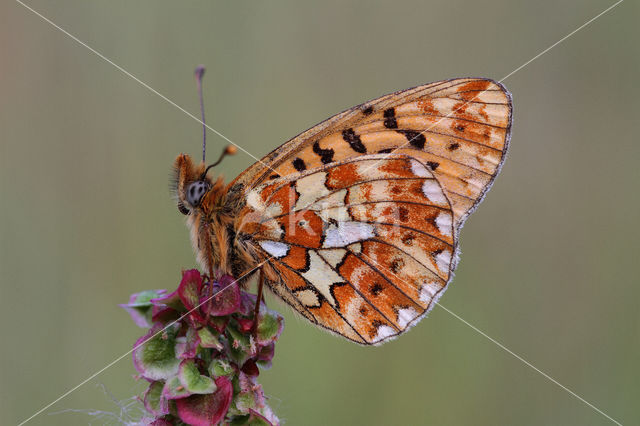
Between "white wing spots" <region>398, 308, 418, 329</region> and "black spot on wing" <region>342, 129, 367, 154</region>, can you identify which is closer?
"white wing spots" <region>398, 308, 418, 329</region>

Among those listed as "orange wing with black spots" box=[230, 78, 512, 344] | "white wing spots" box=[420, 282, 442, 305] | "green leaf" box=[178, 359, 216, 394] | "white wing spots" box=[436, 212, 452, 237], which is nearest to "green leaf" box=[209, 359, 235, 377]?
"green leaf" box=[178, 359, 216, 394]

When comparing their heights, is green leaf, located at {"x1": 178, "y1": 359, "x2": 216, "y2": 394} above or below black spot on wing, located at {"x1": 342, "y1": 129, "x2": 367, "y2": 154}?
below

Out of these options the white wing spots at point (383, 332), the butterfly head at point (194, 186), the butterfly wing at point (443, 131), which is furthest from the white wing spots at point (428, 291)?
the butterfly head at point (194, 186)

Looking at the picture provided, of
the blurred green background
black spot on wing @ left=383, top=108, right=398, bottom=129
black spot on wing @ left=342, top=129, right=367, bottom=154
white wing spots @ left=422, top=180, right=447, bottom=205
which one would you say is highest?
black spot on wing @ left=383, top=108, right=398, bottom=129

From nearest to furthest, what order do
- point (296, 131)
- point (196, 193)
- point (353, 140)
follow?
point (196, 193) → point (353, 140) → point (296, 131)

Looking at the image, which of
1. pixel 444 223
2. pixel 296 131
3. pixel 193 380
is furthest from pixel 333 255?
pixel 296 131

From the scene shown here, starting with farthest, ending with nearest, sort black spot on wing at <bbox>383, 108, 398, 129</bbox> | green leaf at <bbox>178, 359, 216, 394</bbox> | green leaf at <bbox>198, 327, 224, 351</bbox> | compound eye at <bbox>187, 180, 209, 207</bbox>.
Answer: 1. black spot on wing at <bbox>383, 108, 398, 129</bbox>
2. compound eye at <bbox>187, 180, 209, 207</bbox>
3. green leaf at <bbox>198, 327, 224, 351</bbox>
4. green leaf at <bbox>178, 359, 216, 394</bbox>

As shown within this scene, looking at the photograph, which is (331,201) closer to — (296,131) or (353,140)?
(353,140)

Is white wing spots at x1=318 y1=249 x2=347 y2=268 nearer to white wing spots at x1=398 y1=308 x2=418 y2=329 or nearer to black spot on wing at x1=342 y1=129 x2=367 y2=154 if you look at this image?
white wing spots at x1=398 y1=308 x2=418 y2=329
